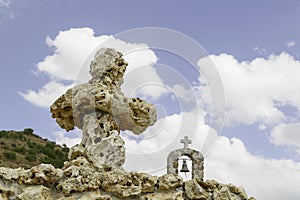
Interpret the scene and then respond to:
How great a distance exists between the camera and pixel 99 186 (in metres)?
5.34

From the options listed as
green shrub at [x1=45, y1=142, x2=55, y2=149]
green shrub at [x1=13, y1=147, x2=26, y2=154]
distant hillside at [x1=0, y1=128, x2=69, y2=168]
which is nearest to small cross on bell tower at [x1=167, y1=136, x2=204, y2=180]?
distant hillside at [x1=0, y1=128, x2=69, y2=168]

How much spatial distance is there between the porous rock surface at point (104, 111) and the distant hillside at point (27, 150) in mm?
32493

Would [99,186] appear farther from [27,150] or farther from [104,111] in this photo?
[27,150]

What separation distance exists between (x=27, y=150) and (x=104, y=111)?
42.6m

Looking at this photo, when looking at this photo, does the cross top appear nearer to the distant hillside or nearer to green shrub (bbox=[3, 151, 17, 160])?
the distant hillside

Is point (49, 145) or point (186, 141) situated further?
point (49, 145)

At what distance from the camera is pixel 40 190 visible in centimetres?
529

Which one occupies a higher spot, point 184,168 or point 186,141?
point 186,141

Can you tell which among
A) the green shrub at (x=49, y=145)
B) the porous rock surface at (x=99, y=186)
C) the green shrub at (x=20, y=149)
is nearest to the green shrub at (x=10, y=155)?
the green shrub at (x=20, y=149)

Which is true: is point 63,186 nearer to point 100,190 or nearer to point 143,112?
point 100,190

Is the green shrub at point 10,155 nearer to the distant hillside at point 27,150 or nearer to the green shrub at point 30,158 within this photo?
the distant hillside at point 27,150

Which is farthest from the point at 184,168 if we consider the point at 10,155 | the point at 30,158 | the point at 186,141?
the point at 30,158

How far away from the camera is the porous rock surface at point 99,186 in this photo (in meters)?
5.28

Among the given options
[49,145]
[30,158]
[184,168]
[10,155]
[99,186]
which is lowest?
[99,186]
